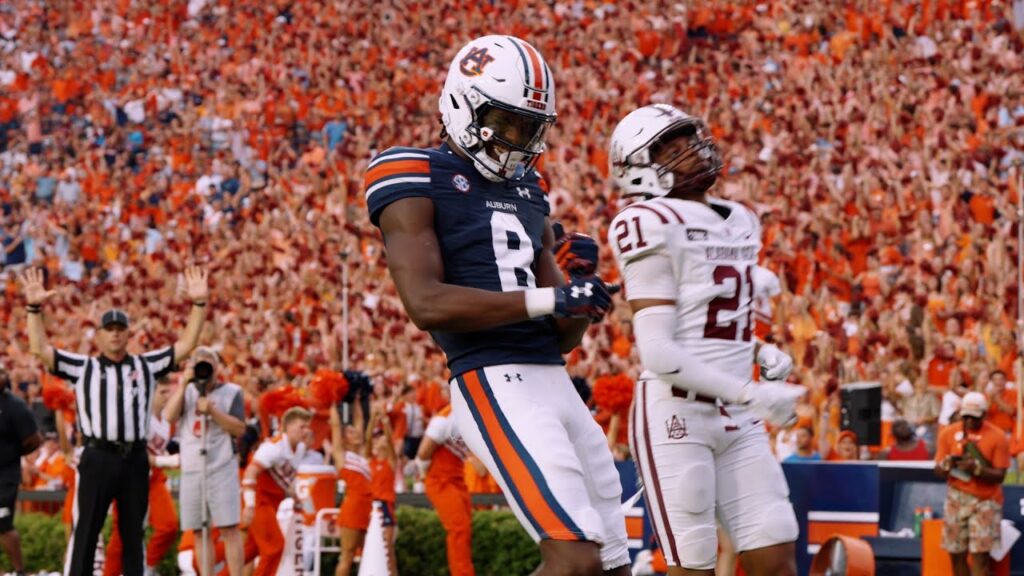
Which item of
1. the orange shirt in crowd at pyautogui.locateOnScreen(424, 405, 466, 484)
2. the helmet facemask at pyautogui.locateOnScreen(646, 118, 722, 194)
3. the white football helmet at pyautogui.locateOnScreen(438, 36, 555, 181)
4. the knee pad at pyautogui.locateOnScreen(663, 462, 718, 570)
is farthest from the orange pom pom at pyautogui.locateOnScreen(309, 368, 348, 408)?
the white football helmet at pyautogui.locateOnScreen(438, 36, 555, 181)

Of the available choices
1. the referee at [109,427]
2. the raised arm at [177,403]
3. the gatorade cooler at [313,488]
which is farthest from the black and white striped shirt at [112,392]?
the gatorade cooler at [313,488]

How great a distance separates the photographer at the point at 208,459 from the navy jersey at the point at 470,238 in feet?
23.0

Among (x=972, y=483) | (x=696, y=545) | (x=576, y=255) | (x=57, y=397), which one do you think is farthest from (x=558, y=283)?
(x=57, y=397)

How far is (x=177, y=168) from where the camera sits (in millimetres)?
27641

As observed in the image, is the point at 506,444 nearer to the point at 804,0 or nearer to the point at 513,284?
the point at 513,284

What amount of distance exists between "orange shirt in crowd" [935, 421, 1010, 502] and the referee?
4.94m

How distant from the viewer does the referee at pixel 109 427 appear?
1029cm

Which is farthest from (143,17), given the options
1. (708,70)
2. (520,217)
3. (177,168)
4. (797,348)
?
(520,217)

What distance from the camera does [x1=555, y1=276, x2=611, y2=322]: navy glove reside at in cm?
468

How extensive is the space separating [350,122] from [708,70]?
607 cm

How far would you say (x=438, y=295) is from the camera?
4.79m

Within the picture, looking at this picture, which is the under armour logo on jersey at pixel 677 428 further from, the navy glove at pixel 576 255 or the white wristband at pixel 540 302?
the white wristband at pixel 540 302

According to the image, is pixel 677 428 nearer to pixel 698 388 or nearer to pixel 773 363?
pixel 698 388

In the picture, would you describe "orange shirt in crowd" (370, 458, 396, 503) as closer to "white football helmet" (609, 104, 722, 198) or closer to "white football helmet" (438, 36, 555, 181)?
"white football helmet" (609, 104, 722, 198)
